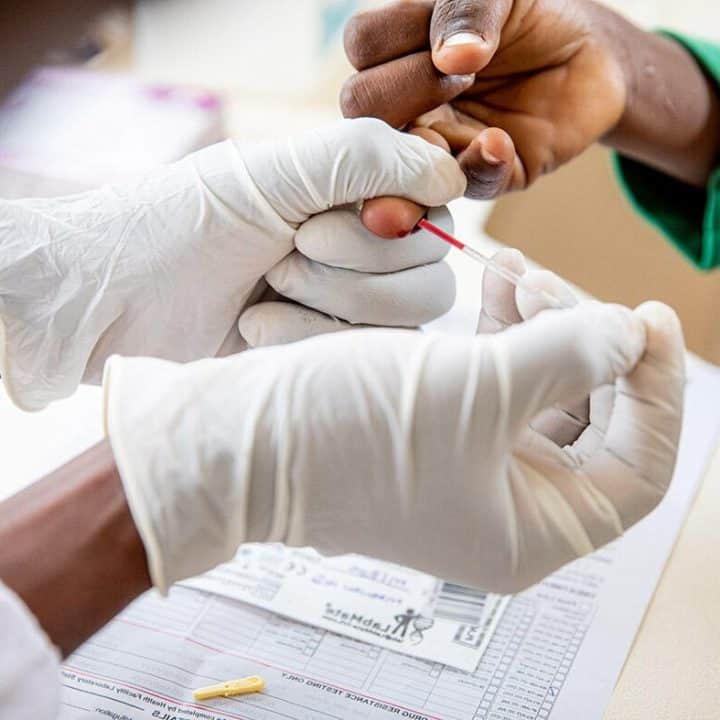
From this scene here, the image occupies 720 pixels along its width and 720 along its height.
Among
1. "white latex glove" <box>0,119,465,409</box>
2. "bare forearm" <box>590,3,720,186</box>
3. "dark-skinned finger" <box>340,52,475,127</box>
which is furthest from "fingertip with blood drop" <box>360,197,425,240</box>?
"bare forearm" <box>590,3,720,186</box>

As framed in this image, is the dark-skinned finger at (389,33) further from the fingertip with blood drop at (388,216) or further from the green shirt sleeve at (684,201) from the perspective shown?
the green shirt sleeve at (684,201)

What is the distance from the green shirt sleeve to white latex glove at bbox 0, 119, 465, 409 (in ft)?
2.00

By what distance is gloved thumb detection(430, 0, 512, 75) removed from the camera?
32.9 inches

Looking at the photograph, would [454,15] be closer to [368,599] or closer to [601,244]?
[368,599]

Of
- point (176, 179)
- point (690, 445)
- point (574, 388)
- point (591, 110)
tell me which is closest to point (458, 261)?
point (591, 110)

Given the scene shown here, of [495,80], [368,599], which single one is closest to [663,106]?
[495,80]

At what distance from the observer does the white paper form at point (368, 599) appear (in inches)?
32.5

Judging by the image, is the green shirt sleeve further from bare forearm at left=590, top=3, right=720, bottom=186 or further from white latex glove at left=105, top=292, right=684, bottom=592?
white latex glove at left=105, top=292, right=684, bottom=592

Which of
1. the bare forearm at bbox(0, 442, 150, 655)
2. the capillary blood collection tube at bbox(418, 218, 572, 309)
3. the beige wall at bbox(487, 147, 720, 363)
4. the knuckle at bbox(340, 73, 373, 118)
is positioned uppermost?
the knuckle at bbox(340, 73, 373, 118)

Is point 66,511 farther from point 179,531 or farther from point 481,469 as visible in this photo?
point 481,469

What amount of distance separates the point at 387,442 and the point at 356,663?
0.29 meters

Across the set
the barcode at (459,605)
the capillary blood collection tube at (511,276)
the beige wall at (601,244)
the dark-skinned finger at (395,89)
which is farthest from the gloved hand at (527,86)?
the barcode at (459,605)

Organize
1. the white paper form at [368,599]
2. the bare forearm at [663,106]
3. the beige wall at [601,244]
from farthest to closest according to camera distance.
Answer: the beige wall at [601,244] < the bare forearm at [663,106] < the white paper form at [368,599]

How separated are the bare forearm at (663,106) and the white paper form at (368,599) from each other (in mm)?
653
